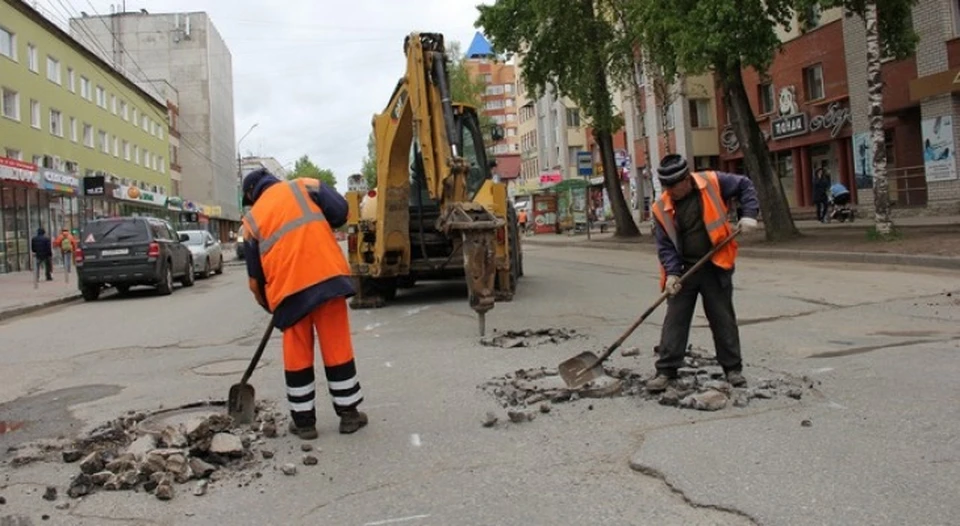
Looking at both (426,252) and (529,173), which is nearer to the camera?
(426,252)

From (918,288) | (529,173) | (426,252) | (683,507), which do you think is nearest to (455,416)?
(683,507)

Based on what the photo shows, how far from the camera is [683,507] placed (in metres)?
3.59

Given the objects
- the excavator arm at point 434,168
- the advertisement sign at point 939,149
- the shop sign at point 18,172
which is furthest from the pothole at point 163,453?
the advertisement sign at point 939,149

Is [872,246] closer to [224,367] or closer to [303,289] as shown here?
[224,367]

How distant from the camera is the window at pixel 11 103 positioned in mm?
32969

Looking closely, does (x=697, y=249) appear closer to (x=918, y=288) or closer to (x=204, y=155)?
(x=918, y=288)

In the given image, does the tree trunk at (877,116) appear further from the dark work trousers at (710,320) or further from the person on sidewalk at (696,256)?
the dark work trousers at (710,320)

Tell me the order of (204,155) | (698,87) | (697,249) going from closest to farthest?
(697,249) → (698,87) → (204,155)

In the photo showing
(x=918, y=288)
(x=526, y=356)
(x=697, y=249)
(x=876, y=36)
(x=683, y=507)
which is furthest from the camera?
(x=876, y=36)

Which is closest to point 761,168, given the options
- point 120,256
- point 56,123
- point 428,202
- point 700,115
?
point 428,202

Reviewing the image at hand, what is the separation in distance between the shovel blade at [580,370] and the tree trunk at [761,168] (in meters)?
15.1

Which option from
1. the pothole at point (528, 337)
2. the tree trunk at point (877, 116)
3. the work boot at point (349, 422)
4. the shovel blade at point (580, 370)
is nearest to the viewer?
the work boot at point (349, 422)

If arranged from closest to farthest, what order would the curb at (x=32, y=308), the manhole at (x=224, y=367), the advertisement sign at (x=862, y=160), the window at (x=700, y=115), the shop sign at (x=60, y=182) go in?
the manhole at (x=224, y=367)
the curb at (x=32, y=308)
the advertisement sign at (x=862, y=160)
the shop sign at (x=60, y=182)
the window at (x=700, y=115)

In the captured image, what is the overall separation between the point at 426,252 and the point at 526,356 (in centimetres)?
515
